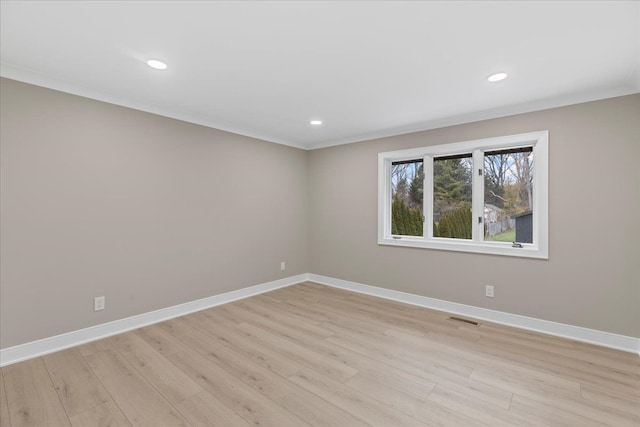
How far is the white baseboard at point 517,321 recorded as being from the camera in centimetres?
264

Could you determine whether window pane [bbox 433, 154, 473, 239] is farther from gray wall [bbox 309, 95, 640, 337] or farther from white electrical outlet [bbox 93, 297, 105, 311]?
white electrical outlet [bbox 93, 297, 105, 311]

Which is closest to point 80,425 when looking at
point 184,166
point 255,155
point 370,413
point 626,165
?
point 370,413

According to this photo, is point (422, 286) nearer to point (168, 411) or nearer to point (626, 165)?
point (626, 165)

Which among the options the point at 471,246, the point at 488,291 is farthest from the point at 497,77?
the point at 488,291

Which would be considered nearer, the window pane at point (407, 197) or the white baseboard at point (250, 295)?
the white baseboard at point (250, 295)

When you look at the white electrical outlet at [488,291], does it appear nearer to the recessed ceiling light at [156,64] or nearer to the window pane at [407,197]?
the window pane at [407,197]

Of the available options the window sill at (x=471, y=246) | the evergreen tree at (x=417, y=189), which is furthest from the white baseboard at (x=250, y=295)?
the evergreen tree at (x=417, y=189)

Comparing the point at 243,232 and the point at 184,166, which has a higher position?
the point at 184,166

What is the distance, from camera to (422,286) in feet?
12.5

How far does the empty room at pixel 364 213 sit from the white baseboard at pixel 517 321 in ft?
0.07

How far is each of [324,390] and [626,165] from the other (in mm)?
3313

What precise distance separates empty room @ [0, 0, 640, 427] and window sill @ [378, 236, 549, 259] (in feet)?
0.11

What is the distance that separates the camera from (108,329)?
2889mm

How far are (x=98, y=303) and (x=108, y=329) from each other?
29cm
